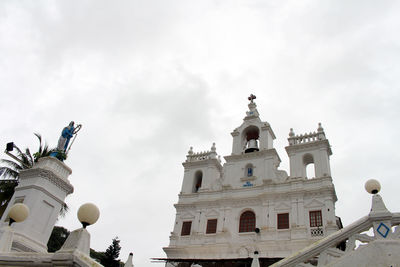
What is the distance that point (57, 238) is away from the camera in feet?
114

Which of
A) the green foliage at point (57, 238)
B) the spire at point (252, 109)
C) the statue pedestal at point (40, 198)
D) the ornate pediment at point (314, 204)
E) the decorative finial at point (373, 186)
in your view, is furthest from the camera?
the green foliage at point (57, 238)

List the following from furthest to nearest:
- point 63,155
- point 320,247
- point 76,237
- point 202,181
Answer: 1. point 202,181
2. point 63,155
3. point 320,247
4. point 76,237

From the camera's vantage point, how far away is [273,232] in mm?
21953

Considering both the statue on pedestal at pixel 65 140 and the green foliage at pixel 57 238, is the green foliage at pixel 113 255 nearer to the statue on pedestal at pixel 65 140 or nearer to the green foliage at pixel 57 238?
the green foliage at pixel 57 238

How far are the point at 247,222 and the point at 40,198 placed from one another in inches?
593

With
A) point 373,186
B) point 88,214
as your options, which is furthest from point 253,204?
point 88,214

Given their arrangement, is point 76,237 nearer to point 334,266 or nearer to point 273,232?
point 334,266

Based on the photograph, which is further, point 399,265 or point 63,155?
point 63,155

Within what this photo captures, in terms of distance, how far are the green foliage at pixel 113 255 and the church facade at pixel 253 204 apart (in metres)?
7.57

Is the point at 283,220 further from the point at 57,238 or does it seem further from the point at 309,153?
the point at 57,238

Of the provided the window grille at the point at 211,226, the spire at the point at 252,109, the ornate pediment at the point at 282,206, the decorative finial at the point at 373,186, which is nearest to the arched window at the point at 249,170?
the ornate pediment at the point at 282,206

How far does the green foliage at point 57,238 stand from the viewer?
32.9m

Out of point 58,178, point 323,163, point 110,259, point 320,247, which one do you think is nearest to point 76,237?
point 320,247

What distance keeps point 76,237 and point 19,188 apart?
1166 centimetres
